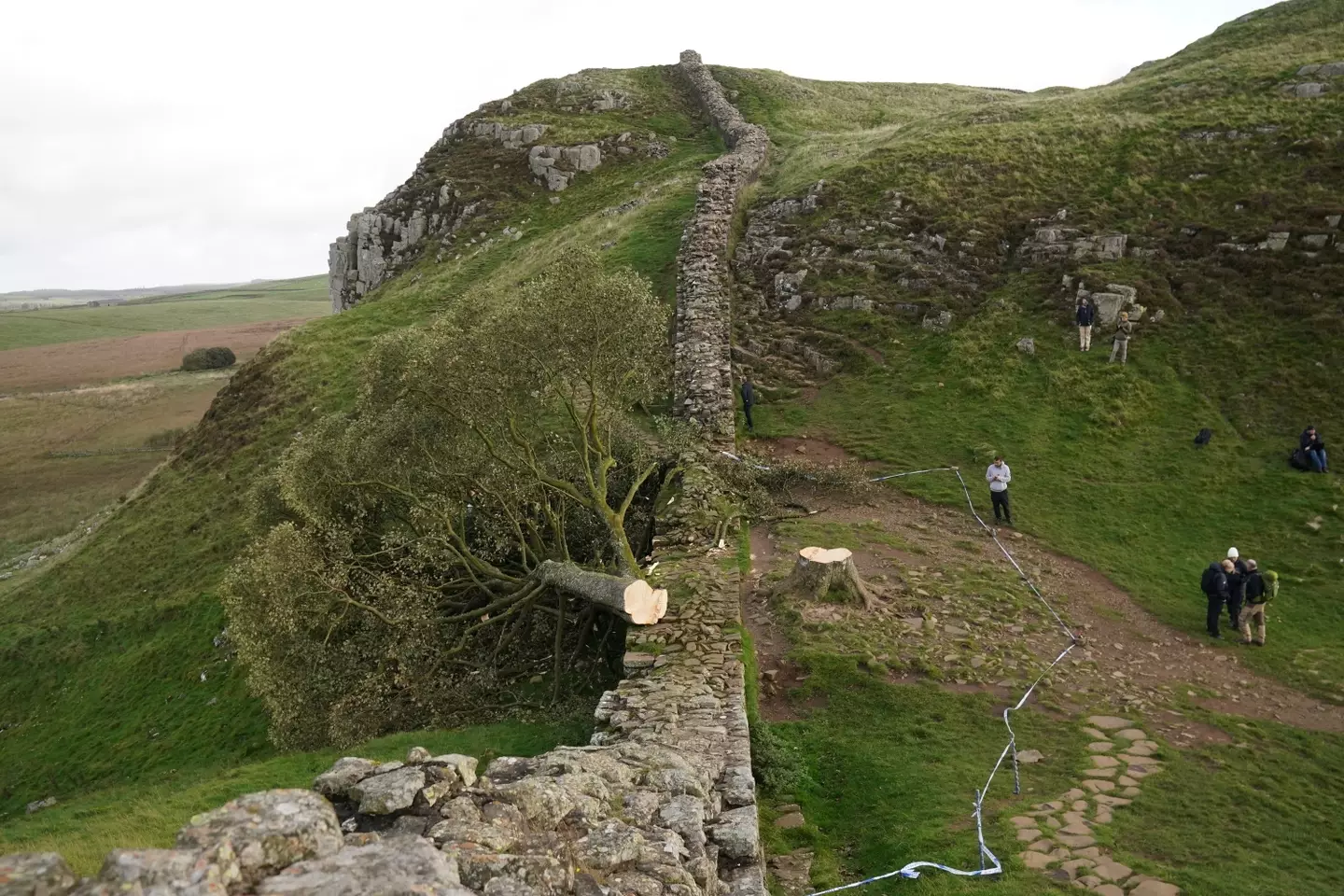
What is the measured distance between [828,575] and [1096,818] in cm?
774

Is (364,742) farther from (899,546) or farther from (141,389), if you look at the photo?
(141,389)

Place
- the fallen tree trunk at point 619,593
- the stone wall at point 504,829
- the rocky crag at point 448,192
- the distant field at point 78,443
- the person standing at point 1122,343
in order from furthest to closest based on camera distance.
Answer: the rocky crag at point 448,192, the distant field at point 78,443, the person standing at point 1122,343, the fallen tree trunk at point 619,593, the stone wall at point 504,829

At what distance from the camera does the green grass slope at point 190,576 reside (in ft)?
82.5

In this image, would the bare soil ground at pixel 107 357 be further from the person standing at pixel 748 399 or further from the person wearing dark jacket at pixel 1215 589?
the person wearing dark jacket at pixel 1215 589

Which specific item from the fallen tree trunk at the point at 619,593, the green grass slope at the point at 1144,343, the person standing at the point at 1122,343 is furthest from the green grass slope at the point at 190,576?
the person standing at the point at 1122,343

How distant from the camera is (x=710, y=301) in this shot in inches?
1414

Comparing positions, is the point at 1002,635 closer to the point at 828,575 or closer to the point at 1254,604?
the point at 828,575

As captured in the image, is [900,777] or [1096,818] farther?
[900,777]

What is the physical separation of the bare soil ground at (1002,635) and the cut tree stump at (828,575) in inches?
16.9

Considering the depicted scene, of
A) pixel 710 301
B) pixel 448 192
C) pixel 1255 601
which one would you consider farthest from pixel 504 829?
pixel 448 192

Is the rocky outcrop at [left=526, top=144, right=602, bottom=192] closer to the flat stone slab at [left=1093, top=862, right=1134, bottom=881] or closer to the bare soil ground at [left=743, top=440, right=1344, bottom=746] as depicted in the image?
the bare soil ground at [left=743, top=440, right=1344, bottom=746]

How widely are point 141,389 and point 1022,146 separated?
321 ft

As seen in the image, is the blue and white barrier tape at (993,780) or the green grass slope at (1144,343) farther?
the green grass slope at (1144,343)

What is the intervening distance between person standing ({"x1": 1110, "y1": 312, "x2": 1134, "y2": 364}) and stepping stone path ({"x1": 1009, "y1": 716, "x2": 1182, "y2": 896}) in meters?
18.7
